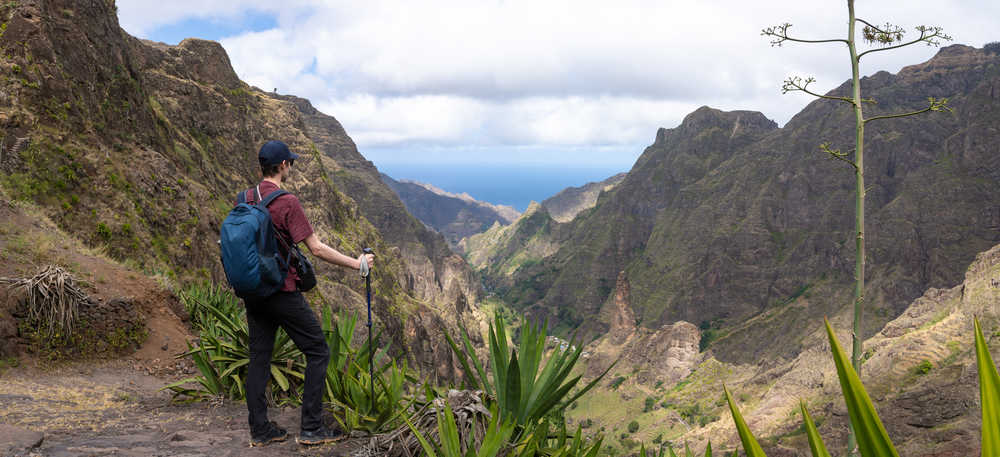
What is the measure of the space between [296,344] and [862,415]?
11.2 ft

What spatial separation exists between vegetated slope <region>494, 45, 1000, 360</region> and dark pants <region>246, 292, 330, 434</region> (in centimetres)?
7607

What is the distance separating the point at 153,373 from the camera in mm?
5922

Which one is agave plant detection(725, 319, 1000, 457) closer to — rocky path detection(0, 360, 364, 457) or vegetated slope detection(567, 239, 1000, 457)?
vegetated slope detection(567, 239, 1000, 457)

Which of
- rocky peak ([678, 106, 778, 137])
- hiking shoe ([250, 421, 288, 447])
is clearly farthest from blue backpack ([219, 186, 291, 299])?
rocky peak ([678, 106, 778, 137])

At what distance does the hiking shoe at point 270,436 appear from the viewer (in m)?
3.68

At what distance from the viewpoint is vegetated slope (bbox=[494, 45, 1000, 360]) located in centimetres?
8338

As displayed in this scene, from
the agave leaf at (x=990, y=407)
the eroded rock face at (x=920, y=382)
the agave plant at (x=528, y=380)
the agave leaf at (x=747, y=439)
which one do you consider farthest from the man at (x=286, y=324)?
the eroded rock face at (x=920, y=382)

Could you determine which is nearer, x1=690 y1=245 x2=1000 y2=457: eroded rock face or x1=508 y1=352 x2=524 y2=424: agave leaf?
x1=508 y1=352 x2=524 y2=424: agave leaf

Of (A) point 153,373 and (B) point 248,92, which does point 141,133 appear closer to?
(A) point 153,373

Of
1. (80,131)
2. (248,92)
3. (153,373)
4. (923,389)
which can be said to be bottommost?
(923,389)

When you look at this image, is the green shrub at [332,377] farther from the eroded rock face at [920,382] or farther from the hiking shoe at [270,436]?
the eroded rock face at [920,382]

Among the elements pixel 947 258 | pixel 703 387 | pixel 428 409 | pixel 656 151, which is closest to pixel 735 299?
pixel 947 258

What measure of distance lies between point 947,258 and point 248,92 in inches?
3870

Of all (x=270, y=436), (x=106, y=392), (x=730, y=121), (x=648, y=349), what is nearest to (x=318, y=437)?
(x=270, y=436)
